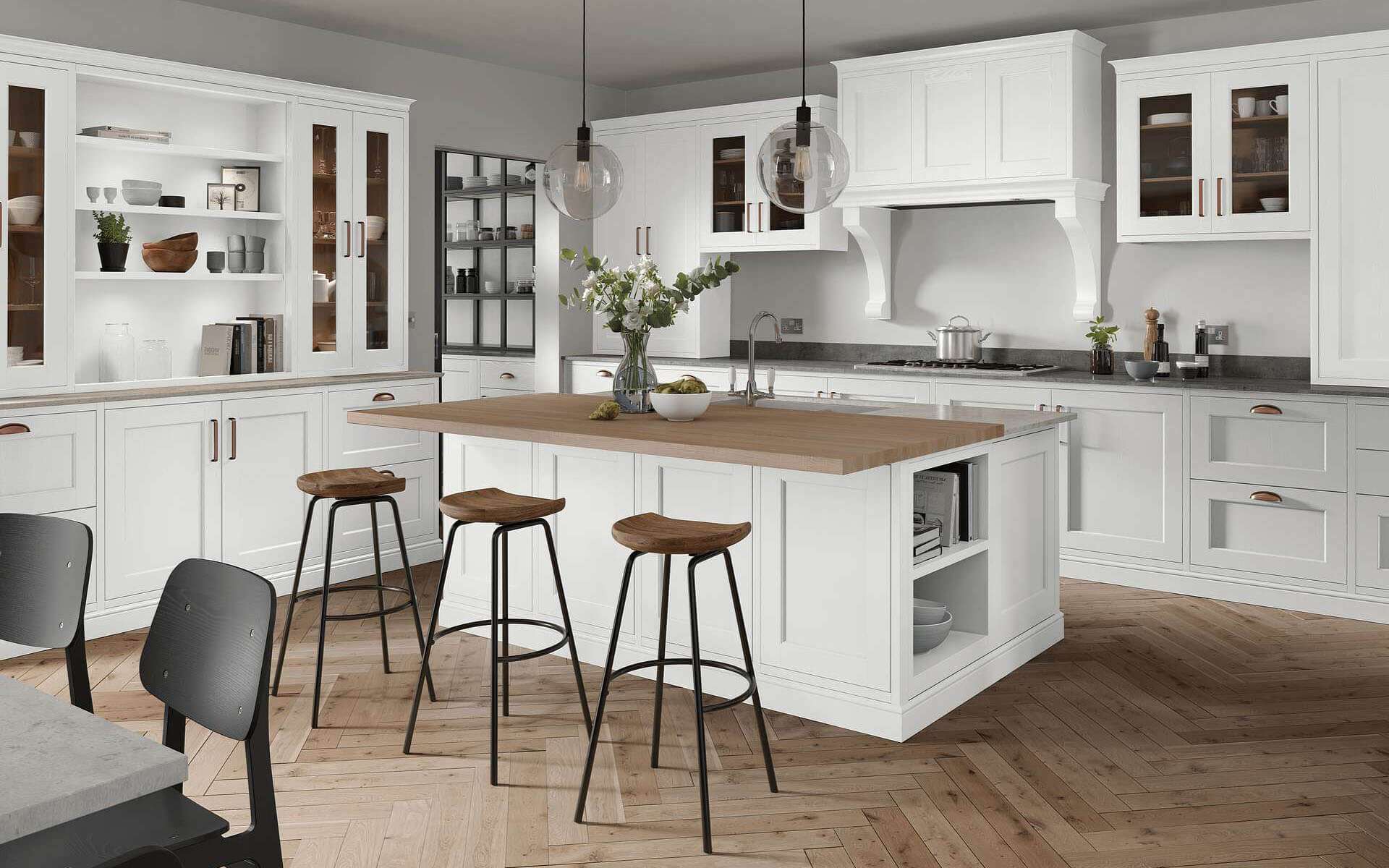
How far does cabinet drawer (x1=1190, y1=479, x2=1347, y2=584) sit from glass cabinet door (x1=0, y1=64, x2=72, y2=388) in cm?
475

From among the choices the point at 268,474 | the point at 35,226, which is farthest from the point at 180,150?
the point at 268,474

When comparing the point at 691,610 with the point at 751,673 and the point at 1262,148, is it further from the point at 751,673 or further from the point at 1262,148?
the point at 1262,148

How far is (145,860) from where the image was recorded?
128 centimetres

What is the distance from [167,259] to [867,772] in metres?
3.70

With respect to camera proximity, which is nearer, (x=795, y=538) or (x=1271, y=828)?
(x=1271, y=828)

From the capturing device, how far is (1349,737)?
3.51 meters

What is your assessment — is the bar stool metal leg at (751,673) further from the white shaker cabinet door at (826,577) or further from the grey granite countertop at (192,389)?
the grey granite countertop at (192,389)

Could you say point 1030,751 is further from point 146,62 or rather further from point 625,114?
point 625,114

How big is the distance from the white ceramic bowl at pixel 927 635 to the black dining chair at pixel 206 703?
227 cm

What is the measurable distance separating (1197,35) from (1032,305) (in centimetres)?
150

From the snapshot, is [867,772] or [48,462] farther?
[48,462]

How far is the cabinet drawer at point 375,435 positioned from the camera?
5379mm

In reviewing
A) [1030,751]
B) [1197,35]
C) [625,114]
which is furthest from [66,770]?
[625,114]

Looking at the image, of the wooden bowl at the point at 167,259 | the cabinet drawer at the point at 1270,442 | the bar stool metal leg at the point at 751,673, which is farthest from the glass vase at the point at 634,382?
the cabinet drawer at the point at 1270,442
